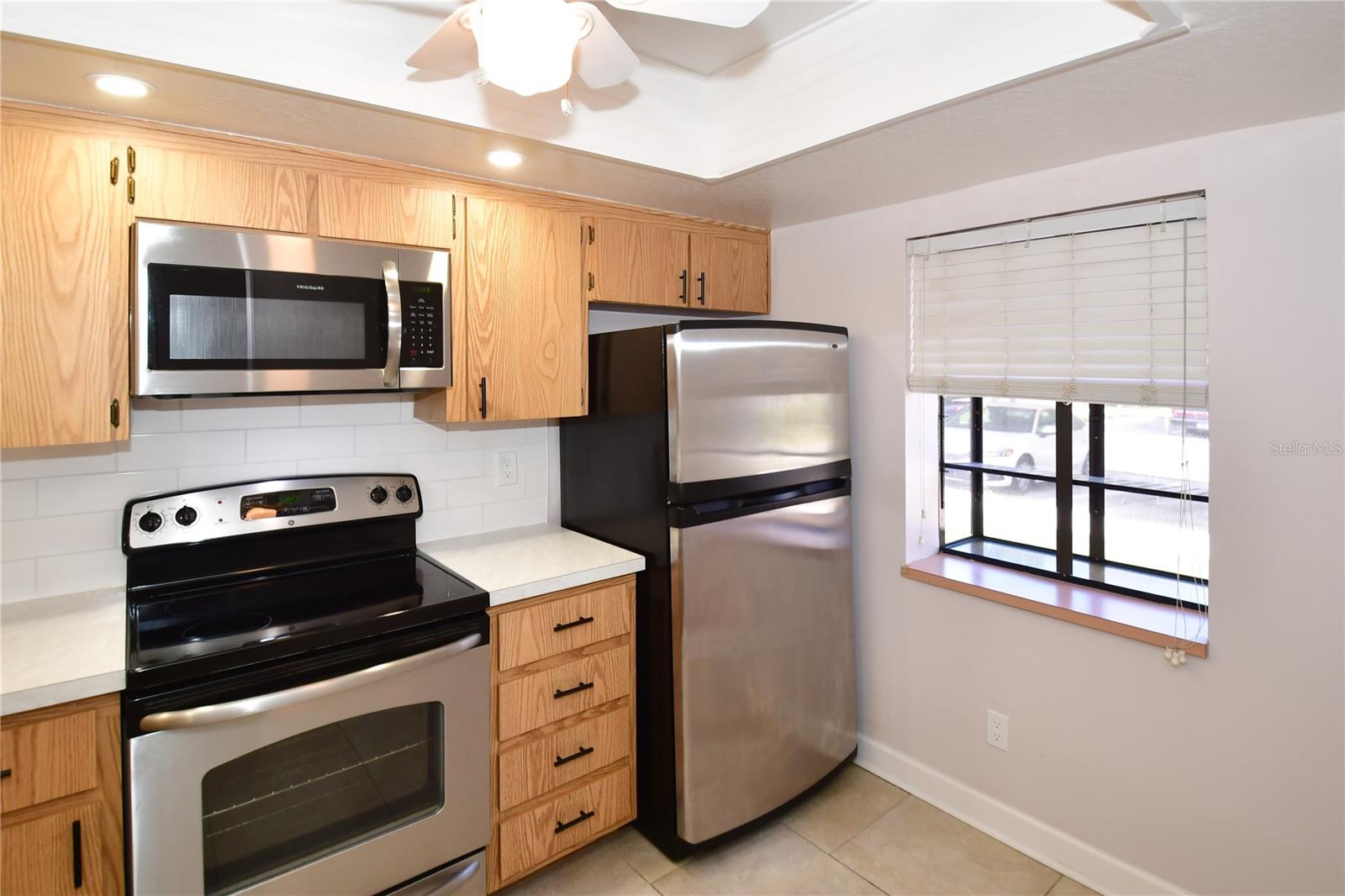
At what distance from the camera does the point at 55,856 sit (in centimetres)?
147

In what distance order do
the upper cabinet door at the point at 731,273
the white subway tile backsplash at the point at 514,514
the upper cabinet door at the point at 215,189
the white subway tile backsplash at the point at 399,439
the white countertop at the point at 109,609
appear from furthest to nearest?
the upper cabinet door at the point at 731,273, the white subway tile backsplash at the point at 514,514, the white subway tile backsplash at the point at 399,439, the upper cabinet door at the point at 215,189, the white countertop at the point at 109,609

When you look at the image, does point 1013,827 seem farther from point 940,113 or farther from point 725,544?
point 940,113

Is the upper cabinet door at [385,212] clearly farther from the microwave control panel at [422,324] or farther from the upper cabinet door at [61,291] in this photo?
the upper cabinet door at [61,291]

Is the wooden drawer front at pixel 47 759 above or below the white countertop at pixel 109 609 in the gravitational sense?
below

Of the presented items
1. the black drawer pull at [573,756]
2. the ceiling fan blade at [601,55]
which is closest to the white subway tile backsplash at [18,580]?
the black drawer pull at [573,756]

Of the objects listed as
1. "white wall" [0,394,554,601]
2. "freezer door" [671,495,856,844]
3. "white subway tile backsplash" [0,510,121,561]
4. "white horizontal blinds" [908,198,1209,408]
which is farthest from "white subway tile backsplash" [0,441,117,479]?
"white horizontal blinds" [908,198,1209,408]

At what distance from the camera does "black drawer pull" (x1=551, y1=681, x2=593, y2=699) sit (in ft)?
7.07

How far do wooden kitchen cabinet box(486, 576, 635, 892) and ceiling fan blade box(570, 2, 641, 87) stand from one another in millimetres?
1356

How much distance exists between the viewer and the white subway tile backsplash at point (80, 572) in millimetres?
1895

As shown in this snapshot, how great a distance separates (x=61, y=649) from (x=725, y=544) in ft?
5.37

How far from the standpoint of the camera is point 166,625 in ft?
5.76

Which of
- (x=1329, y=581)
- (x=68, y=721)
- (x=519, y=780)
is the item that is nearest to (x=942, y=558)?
(x=1329, y=581)

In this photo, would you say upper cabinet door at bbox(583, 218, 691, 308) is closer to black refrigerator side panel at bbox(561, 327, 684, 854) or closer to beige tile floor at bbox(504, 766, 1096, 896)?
black refrigerator side panel at bbox(561, 327, 684, 854)

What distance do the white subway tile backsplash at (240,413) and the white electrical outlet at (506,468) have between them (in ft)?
2.24
